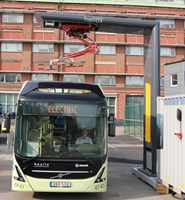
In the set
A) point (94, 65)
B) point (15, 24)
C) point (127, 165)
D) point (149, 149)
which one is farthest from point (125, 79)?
point (149, 149)

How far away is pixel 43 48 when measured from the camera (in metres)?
48.3

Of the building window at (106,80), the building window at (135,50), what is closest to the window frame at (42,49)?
the building window at (106,80)

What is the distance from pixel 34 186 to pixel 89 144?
1.56m

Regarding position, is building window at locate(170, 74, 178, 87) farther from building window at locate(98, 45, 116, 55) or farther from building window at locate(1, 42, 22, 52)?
building window at locate(1, 42, 22, 52)

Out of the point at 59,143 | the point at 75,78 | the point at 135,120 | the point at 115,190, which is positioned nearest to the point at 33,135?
the point at 59,143

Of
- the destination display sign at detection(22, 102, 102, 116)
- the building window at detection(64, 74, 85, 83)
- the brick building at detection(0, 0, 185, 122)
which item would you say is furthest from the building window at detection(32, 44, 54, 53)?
the destination display sign at detection(22, 102, 102, 116)

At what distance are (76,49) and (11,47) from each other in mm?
7824

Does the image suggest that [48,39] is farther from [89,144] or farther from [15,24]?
[89,144]

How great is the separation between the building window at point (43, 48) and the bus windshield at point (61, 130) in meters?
39.6

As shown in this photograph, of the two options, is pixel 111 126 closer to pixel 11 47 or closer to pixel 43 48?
pixel 43 48

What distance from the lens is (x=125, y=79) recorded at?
1935 inches

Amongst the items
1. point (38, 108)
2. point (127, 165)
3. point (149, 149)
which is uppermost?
point (38, 108)

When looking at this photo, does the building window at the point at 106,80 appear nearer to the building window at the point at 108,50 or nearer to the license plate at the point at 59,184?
the building window at the point at 108,50

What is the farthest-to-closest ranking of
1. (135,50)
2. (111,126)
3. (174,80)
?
(135,50) < (174,80) < (111,126)
